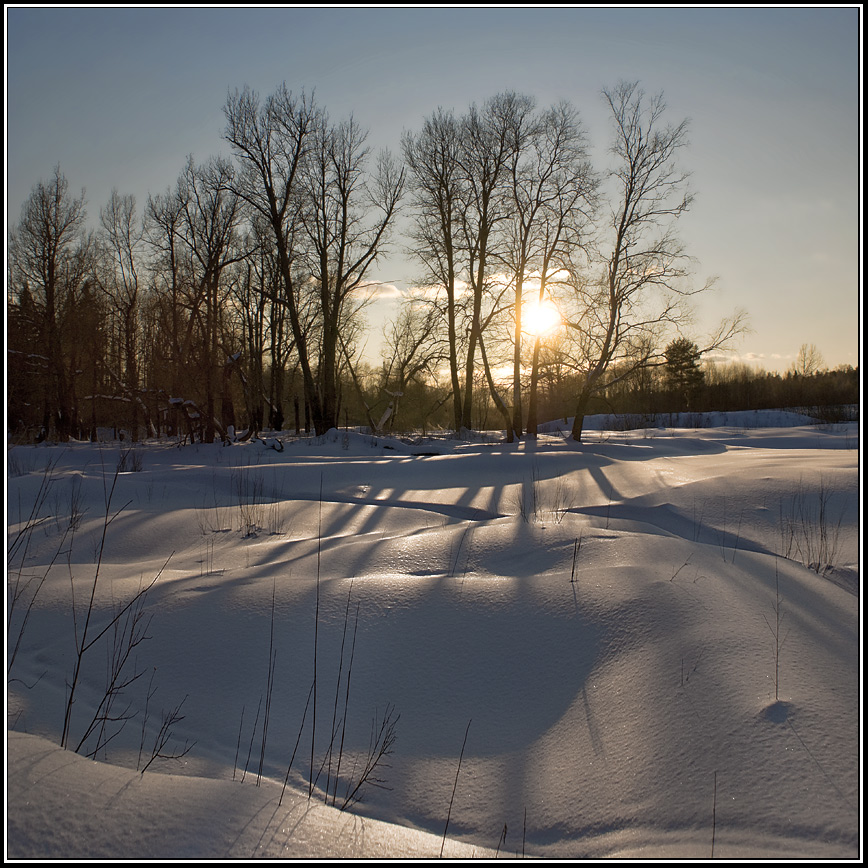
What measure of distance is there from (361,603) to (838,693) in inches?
94.3

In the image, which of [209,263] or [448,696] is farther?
[209,263]

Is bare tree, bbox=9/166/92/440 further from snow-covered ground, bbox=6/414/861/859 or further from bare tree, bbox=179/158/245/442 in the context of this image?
snow-covered ground, bbox=6/414/861/859

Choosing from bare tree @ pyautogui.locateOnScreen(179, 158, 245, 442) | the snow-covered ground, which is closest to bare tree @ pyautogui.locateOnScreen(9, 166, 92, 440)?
bare tree @ pyautogui.locateOnScreen(179, 158, 245, 442)

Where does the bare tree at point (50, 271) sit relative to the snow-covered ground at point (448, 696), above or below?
above

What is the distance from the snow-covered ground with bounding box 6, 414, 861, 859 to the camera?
1.68 m

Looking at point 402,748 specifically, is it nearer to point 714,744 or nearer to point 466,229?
point 714,744

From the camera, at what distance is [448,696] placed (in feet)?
8.30

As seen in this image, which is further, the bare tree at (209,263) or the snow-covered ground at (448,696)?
the bare tree at (209,263)

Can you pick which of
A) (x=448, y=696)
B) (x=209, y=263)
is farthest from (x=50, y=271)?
(x=448, y=696)

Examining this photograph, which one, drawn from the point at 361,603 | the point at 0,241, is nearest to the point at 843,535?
the point at 361,603

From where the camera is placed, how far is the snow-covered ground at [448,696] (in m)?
1.68

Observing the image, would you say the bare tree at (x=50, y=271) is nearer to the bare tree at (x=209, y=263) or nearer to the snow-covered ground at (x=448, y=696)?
the bare tree at (x=209, y=263)

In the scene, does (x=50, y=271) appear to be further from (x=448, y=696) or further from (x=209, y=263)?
(x=448, y=696)

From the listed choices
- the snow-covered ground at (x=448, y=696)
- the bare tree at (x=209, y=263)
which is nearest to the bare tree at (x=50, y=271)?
the bare tree at (x=209, y=263)
